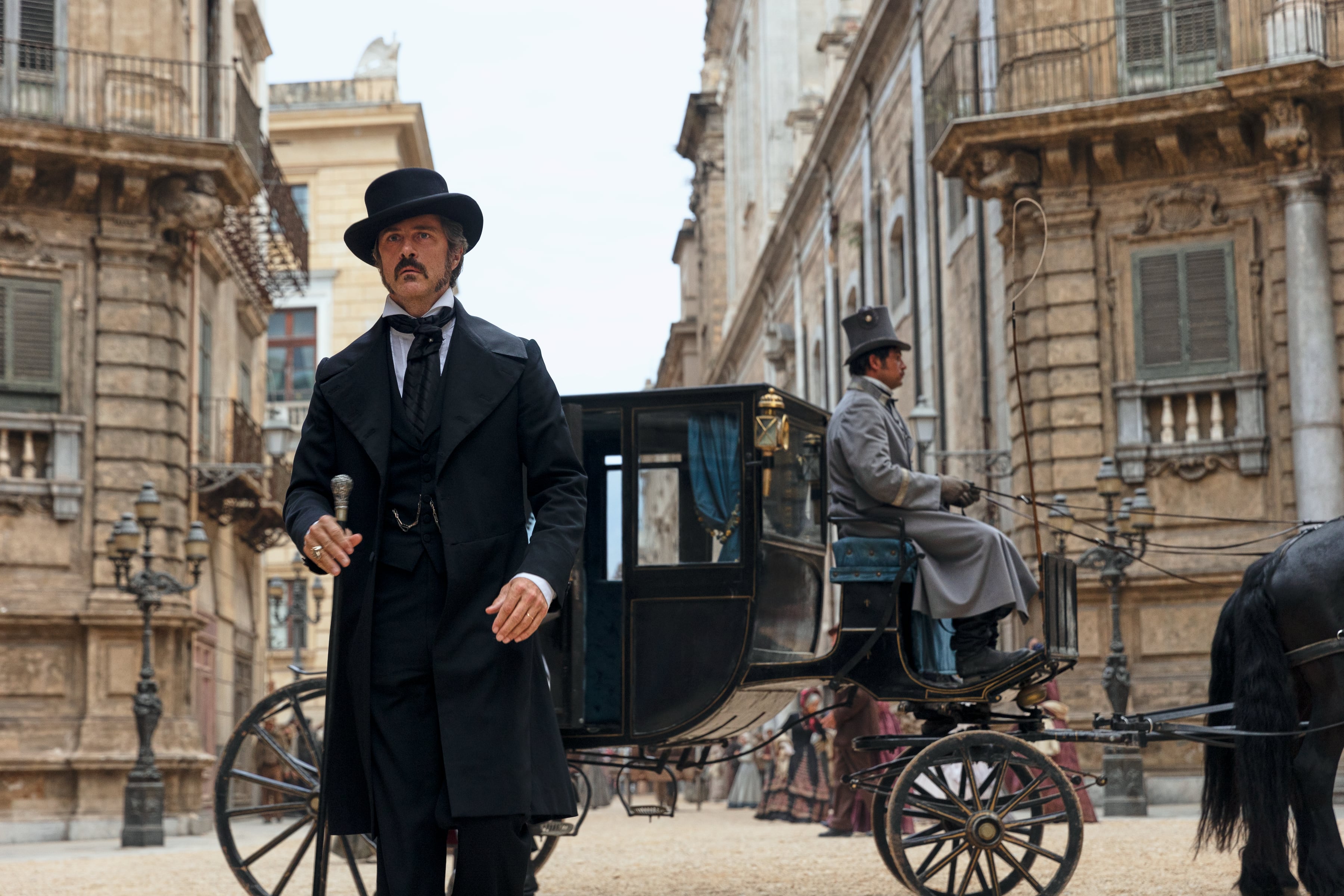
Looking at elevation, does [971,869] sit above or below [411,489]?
below

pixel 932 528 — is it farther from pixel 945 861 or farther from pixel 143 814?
pixel 143 814

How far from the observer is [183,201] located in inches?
896

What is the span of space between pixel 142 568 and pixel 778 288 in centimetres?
2532

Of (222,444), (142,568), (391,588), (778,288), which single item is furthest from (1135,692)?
(778,288)

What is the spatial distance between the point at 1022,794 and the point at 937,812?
0.40 m

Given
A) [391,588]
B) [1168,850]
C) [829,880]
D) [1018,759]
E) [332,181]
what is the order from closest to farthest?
[391,588], [1018,759], [829,880], [1168,850], [332,181]

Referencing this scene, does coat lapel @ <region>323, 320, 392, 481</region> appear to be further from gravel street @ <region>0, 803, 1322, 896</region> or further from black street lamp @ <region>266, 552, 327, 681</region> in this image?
black street lamp @ <region>266, 552, 327, 681</region>

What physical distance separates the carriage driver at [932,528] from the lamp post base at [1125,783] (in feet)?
32.9

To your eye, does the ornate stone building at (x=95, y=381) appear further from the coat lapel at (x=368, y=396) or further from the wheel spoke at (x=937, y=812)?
the coat lapel at (x=368, y=396)

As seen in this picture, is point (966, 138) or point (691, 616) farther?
point (966, 138)

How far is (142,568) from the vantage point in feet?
72.9

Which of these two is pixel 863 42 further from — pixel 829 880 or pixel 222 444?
pixel 829 880

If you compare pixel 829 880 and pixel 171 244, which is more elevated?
pixel 171 244

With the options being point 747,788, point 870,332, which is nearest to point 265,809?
point 870,332
